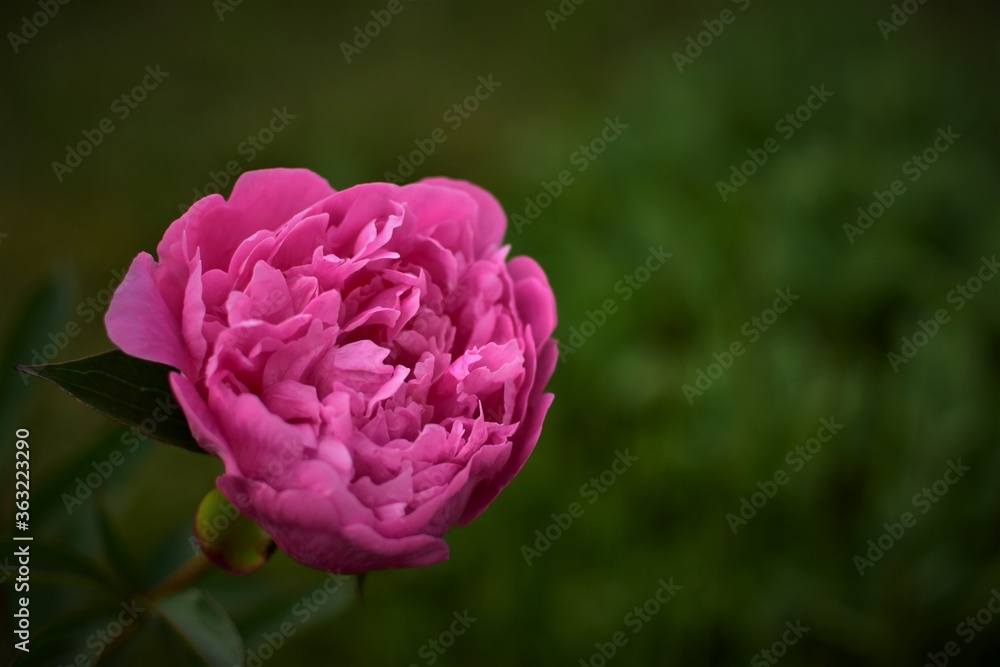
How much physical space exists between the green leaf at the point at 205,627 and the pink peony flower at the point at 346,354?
155 mm

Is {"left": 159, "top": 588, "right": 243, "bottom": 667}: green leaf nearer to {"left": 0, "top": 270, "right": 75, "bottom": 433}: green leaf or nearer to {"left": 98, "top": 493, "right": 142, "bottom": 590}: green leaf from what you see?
{"left": 98, "top": 493, "right": 142, "bottom": 590}: green leaf

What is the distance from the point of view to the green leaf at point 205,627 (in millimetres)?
536

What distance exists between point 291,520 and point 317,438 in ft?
0.14

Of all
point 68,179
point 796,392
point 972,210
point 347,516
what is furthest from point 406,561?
point 68,179

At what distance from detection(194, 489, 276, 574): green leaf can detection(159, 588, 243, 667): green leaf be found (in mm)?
76

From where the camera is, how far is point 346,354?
45cm

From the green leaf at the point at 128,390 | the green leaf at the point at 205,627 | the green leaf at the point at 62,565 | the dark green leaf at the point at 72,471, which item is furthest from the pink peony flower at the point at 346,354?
the dark green leaf at the point at 72,471

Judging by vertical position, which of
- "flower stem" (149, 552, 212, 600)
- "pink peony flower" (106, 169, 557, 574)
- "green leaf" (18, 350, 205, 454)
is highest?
"pink peony flower" (106, 169, 557, 574)

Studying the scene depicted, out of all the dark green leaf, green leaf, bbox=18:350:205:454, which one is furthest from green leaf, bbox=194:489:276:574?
the dark green leaf

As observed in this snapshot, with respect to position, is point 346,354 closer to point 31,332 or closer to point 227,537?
point 227,537

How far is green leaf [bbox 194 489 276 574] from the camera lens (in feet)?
1.60

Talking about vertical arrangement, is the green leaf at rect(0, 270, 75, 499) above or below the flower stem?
below

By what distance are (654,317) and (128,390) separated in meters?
1.12

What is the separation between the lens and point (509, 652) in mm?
1184
